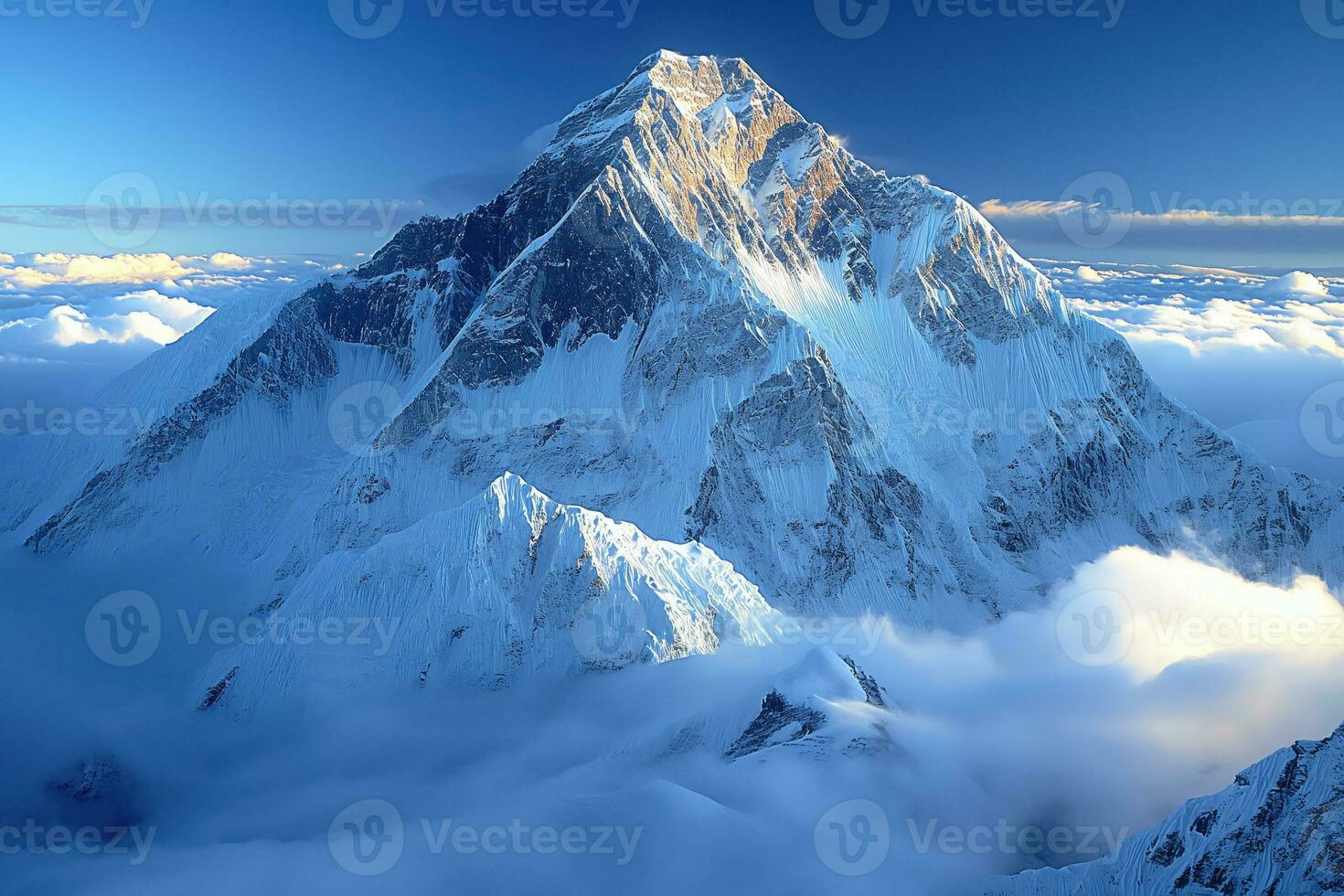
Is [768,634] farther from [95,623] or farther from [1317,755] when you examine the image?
[95,623]

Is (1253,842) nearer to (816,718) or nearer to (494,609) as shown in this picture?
(816,718)

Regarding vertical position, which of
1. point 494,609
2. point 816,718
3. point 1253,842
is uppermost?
point 494,609

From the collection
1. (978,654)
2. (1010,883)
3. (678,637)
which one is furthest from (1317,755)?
(978,654)

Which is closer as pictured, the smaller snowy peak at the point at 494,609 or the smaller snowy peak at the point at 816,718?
the smaller snowy peak at the point at 816,718

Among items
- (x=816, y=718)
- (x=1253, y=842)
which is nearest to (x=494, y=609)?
(x=816, y=718)

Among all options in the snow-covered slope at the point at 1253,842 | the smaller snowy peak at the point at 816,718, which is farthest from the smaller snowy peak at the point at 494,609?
the snow-covered slope at the point at 1253,842

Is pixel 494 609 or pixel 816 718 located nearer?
pixel 816 718

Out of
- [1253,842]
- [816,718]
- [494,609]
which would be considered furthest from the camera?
[494,609]

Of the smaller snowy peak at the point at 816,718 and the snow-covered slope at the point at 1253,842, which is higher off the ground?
the snow-covered slope at the point at 1253,842

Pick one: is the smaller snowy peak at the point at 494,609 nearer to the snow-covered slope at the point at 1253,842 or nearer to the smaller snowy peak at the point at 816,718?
the smaller snowy peak at the point at 816,718

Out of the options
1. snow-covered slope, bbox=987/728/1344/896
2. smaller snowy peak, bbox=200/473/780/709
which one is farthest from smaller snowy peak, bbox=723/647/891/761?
snow-covered slope, bbox=987/728/1344/896
